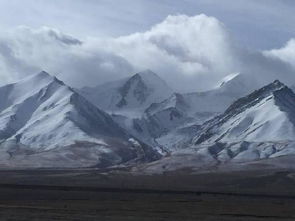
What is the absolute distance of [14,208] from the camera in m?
116

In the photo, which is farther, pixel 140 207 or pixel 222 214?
pixel 140 207

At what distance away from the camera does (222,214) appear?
117688mm

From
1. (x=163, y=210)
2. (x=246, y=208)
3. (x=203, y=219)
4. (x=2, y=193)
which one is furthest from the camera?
(x=2, y=193)

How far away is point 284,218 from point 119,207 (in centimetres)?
2863

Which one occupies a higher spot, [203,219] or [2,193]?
[2,193]

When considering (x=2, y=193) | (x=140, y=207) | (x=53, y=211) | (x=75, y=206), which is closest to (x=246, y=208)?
(x=140, y=207)

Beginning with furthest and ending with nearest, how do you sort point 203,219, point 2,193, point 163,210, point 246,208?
point 2,193 < point 246,208 < point 163,210 < point 203,219

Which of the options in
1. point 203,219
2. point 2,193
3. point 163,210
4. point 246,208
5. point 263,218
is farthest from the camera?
point 2,193

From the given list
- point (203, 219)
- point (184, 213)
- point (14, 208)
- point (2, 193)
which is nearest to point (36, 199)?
point (2, 193)

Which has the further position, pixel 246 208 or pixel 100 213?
pixel 246 208

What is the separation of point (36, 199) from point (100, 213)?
36397 mm

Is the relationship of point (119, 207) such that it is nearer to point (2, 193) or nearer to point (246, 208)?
point (246, 208)

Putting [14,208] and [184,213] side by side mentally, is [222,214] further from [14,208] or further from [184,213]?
[14,208]

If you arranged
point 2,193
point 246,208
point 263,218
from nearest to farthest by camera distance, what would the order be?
point 263,218 < point 246,208 < point 2,193
